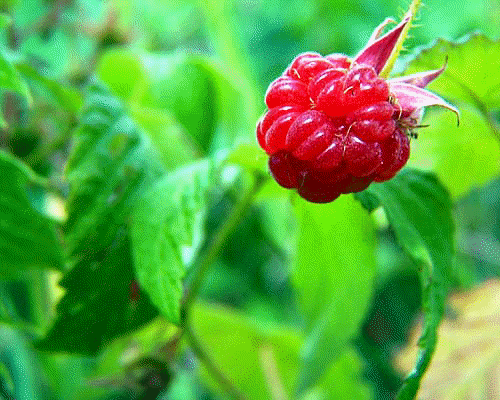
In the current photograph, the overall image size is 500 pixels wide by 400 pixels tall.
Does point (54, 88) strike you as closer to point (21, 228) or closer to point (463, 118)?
point (21, 228)

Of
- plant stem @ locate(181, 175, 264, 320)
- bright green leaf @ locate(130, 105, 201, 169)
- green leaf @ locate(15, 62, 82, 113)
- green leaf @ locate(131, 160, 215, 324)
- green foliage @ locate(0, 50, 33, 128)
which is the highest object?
green foliage @ locate(0, 50, 33, 128)

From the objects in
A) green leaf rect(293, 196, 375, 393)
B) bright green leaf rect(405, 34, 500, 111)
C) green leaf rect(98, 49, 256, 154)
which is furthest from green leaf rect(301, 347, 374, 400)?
bright green leaf rect(405, 34, 500, 111)

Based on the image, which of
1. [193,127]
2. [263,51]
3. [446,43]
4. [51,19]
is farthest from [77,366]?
[263,51]

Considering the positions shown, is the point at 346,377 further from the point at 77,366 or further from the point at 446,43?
the point at 446,43

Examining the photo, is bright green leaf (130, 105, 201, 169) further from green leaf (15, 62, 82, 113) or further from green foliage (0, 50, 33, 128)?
green foliage (0, 50, 33, 128)

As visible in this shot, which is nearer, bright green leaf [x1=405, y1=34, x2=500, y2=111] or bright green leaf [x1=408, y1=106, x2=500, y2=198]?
bright green leaf [x1=405, y1=34, x2=500, y2=111]

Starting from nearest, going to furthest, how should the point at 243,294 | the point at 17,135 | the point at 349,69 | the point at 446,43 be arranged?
1. the point at 349,69
2. the point at 446,43
3. the point at 17,135
4. the point at 243,294

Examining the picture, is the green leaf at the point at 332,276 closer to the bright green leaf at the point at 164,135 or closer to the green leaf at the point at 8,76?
the bright green leaf at the point at 164,135

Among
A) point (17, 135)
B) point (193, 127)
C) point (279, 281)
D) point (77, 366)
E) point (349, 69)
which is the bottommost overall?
point (279, 281)

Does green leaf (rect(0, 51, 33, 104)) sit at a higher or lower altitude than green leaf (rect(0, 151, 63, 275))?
higher
